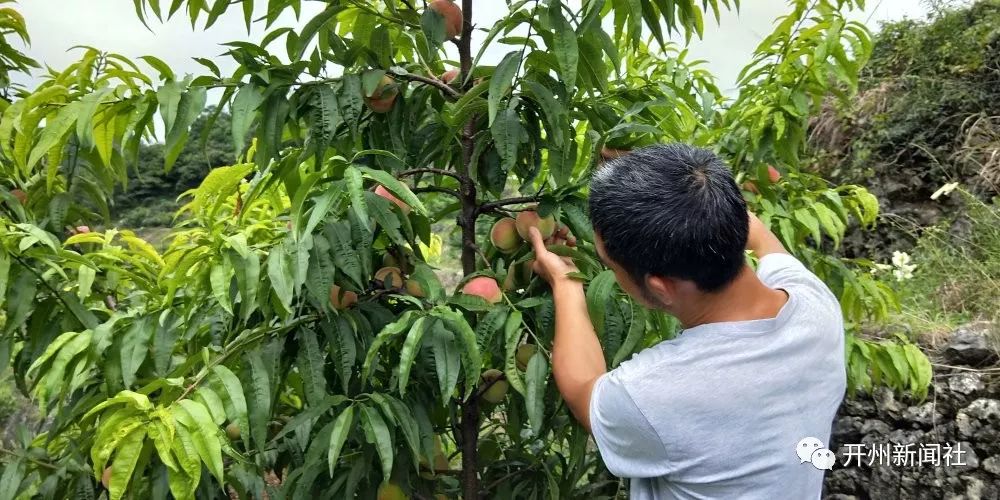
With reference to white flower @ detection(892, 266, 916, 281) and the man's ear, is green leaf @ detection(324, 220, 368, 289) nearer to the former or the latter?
the man's ear

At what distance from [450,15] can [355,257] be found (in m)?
0.47

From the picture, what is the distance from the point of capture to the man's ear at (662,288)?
2.67 feet

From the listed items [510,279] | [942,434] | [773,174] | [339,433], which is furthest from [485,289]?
[942,434]

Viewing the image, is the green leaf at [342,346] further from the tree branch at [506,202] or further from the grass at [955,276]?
the grass at [955,276]

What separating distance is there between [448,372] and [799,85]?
86 cm

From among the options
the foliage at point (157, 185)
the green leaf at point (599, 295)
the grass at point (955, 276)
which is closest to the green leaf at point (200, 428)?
the green leaf at point (599, 295)

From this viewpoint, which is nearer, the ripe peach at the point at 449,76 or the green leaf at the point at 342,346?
the green leaf at the point at 342,346

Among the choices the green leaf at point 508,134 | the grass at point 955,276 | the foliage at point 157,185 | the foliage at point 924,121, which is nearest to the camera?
the green leaf at point 508,134

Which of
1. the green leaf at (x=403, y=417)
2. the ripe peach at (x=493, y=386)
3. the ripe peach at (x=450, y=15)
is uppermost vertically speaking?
the ripe peach at (x=450, y=15)

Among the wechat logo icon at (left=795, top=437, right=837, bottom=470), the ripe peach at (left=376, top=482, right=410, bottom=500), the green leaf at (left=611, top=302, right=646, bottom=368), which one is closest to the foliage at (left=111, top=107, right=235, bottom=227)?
the ripe peach at (left=376, top=482, right=410, bottom=500)

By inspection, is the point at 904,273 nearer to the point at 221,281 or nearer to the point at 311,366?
the point at 311,366

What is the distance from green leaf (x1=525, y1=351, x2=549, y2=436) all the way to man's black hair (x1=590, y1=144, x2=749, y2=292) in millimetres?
229

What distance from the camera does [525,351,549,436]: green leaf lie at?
97 cm

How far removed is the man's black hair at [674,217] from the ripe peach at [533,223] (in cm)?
30
